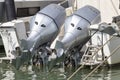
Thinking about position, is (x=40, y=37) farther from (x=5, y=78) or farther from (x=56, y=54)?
(x=5, y=78)

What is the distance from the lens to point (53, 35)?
1889cm

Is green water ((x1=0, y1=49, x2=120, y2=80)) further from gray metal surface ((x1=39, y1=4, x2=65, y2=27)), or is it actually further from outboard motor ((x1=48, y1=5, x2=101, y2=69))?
gray metal surface ((x1=39, y1=4, x2=65, y2=27))

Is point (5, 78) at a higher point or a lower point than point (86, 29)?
lower

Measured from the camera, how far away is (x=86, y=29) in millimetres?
18125

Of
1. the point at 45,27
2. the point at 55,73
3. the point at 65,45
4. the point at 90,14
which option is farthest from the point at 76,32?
the point at 55,73

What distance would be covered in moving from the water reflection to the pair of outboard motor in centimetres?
38

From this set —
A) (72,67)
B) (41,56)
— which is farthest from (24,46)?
(72,67)

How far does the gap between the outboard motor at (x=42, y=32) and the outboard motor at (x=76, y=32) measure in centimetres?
63

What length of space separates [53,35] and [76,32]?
1258 mm

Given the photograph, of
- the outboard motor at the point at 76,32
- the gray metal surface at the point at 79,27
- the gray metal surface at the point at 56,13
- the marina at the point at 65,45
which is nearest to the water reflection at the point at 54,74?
the marina at the point at 65,45

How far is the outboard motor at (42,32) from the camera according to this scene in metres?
17.9

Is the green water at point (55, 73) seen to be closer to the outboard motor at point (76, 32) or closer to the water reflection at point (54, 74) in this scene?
the water reflection at point (54, 74)

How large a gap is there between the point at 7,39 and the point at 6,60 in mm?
977

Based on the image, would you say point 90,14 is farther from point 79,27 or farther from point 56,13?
point 56,13
